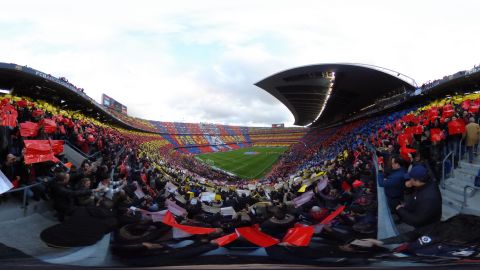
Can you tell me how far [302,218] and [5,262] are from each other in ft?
14.0

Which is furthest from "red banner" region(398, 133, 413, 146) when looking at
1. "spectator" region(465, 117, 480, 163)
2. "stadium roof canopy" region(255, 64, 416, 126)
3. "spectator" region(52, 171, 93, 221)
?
"stadium roof canopy" region(255, 64, 416, 126)

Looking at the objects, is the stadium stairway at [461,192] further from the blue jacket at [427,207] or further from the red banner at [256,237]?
the red banner at [256,237]

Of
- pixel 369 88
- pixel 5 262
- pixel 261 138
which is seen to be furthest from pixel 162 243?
pixel 261 138

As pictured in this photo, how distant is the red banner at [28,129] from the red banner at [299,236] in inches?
258

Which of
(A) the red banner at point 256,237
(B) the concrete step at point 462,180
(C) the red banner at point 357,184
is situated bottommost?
(A) the red banner at point 256,237

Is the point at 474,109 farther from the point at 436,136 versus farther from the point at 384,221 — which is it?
the point at 384,221

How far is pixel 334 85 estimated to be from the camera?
25.3 m

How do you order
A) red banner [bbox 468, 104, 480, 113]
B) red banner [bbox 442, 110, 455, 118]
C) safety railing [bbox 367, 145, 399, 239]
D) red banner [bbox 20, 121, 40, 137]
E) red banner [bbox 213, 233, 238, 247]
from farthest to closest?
red banner [bbox 468, 104, 480, 113]
red banner [bbox 442, 110, 455, 118]
red banner [bbox 20, 121, 40, 137]
safety railing [bbox 367, 145, 399, 239]
red banner [bbox 213, 233, 238, 247]

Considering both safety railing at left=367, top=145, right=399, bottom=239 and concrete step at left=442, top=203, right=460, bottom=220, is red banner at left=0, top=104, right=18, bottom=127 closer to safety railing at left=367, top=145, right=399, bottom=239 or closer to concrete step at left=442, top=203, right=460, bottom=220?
safety railing at left=367, top=145, right=399, bottom=239

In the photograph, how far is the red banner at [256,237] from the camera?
12.0 ft

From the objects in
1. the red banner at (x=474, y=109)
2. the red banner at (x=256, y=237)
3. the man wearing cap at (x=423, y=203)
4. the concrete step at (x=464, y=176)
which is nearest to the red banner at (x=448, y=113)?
the red banner at (x=474, y=109)

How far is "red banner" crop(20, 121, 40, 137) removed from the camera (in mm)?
6492

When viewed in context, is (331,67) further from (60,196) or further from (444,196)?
(60,196)

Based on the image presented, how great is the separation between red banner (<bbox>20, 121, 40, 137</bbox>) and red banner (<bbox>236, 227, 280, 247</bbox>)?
5924mm
